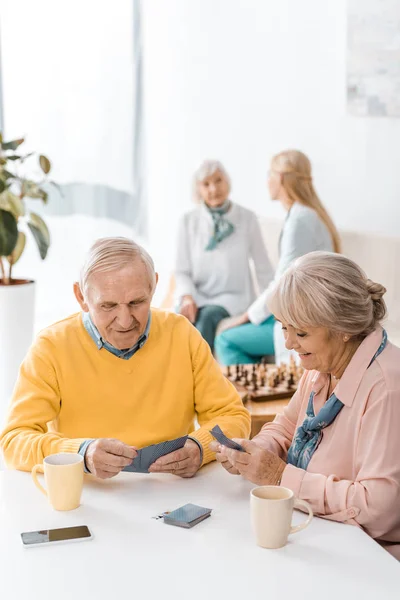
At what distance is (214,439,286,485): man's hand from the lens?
166 cm

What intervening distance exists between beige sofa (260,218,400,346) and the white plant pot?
65.0 inches

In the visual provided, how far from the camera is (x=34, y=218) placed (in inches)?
185

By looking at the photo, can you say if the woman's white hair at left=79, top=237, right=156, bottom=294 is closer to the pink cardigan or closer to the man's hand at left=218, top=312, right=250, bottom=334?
the pink cardigan

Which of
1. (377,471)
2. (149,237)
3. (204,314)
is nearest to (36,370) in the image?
(377,471)

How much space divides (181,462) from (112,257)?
46cm

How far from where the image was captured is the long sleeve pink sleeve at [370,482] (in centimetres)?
155

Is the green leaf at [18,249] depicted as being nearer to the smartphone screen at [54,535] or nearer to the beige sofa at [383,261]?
the beige sofa at [383,261]

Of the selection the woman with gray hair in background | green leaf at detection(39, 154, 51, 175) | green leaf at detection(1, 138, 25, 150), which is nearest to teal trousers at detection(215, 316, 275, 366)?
the woman with gray hair in background

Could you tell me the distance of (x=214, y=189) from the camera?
458cm

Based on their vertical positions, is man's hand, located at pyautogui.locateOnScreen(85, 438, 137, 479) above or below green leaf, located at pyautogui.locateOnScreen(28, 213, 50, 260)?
below

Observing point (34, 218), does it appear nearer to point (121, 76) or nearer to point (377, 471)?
point (121, 76)

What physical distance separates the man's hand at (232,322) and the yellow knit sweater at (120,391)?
230 cm

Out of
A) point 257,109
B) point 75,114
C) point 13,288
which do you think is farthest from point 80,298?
point 75,114

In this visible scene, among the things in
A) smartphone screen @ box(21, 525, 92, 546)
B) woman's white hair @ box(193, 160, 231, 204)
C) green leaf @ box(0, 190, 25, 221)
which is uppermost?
woman's white hair @ box(193, 160, 231, 204)
